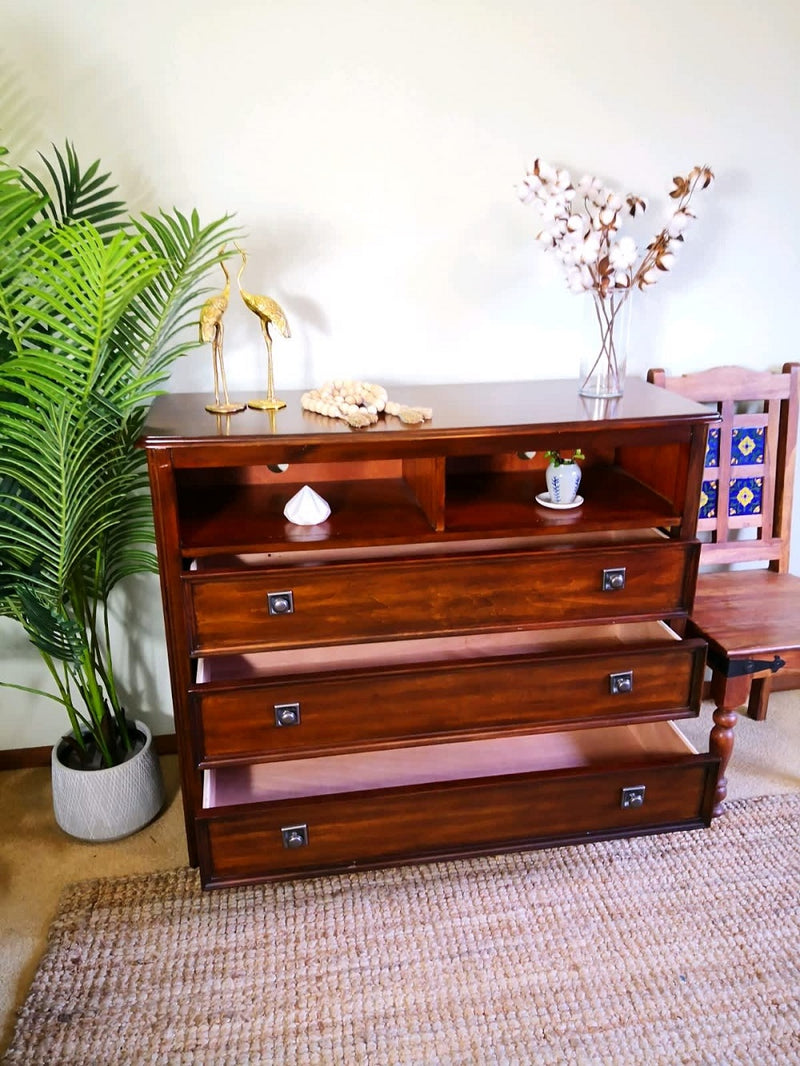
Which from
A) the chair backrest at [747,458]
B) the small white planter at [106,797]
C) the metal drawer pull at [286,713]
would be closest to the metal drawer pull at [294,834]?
the metal drawer pull at [286,713]

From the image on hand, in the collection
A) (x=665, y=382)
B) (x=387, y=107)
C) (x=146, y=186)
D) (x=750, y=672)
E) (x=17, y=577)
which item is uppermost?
(x=387, y=107)

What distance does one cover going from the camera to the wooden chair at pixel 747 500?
6.57 feet

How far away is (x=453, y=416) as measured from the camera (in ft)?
5.46

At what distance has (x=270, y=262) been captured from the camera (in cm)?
188

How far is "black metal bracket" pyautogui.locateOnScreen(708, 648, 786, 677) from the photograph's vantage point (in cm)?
183

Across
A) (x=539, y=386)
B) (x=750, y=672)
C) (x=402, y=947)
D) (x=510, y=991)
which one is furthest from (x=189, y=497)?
(x=750, y=672)

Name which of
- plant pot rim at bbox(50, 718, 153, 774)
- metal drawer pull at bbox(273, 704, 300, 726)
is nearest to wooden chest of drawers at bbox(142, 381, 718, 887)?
metal drawer pull at bbox(273, 704, 300, 726)

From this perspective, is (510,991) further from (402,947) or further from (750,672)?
(750,672)

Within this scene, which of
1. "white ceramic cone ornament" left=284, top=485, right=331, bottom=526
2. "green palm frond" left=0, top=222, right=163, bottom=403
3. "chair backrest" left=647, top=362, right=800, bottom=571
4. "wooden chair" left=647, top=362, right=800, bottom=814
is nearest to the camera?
"green palm frond" left=0, top=222, right=163, bottom=403

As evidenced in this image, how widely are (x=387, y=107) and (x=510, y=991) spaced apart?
75.6 inches

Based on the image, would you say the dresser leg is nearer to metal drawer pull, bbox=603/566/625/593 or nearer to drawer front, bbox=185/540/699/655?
drawer front, bbox=185/540/699/655

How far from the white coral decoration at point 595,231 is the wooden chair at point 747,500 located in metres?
0.38

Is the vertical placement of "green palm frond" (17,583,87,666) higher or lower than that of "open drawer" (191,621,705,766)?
higher

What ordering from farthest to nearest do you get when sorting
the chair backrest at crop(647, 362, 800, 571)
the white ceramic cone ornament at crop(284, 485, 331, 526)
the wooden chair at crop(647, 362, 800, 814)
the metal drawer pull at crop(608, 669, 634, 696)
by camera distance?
the chair backrest at crop(647, 362, 800, 571) < the wooden chair at crop(647, 362, 800, 814) < the metal drawer pull at crop(608, 669, 634, 696) < the white ceramic cone ornament at crop(284, 485, 331, 526)
